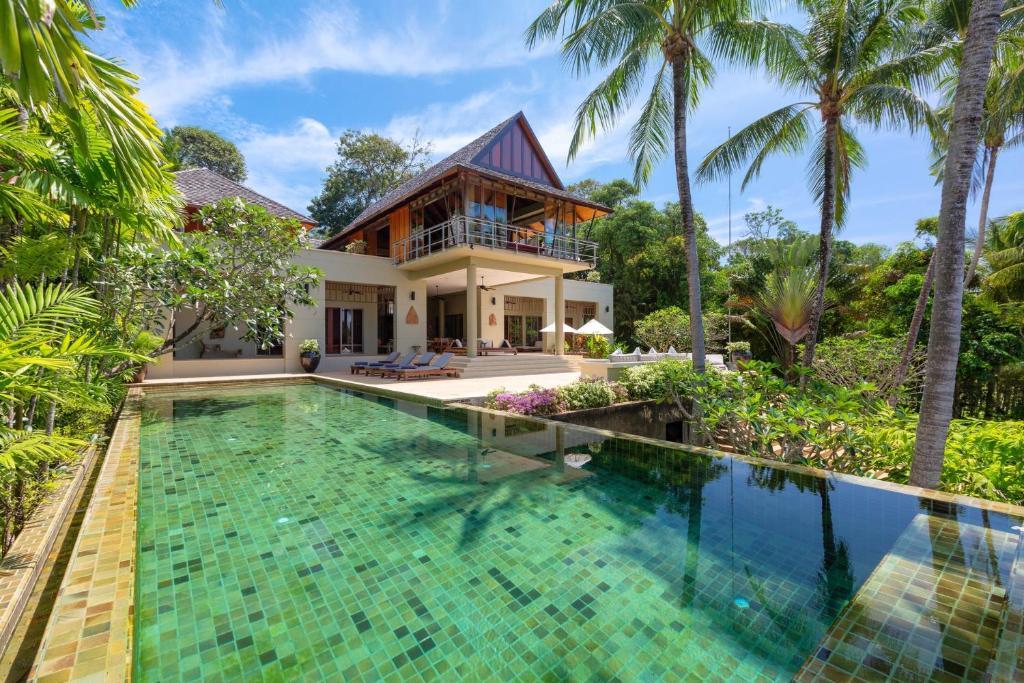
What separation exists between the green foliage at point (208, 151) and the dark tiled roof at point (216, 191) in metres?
16.9

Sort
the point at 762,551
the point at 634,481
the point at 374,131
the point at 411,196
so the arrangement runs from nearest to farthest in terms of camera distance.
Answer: the point at 762,551 → the point at 634,481 → the point at 411,196 → the point at 374,131

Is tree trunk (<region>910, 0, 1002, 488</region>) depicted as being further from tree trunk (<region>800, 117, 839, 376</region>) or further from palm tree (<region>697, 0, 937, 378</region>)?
tree trunk (<region>800, 117, 839, 376</region>)

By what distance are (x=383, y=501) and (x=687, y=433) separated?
7826mm

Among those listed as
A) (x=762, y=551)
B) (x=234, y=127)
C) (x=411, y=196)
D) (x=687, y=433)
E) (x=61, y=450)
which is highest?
(x=234, y=127)

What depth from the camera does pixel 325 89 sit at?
17.5 m

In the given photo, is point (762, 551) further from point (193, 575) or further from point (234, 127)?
point (234, 127)

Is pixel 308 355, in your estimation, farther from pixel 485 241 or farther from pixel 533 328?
pixel 533 328

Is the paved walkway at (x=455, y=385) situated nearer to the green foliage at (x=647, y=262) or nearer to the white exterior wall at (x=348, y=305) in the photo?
the white exterior wall at (x=348, y=305)

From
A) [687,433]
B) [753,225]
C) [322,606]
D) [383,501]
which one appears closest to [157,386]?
[383,501]

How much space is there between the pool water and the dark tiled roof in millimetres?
12068

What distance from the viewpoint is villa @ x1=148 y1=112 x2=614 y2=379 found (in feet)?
46.7

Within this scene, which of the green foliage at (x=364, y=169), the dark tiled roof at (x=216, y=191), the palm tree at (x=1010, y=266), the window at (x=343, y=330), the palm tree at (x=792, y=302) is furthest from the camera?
the green foliage at (x=364, y=169)

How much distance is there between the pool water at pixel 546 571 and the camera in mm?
1913

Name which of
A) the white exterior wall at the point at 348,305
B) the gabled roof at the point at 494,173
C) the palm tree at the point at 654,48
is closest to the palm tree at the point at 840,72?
the palm tree at the point at 654,48
